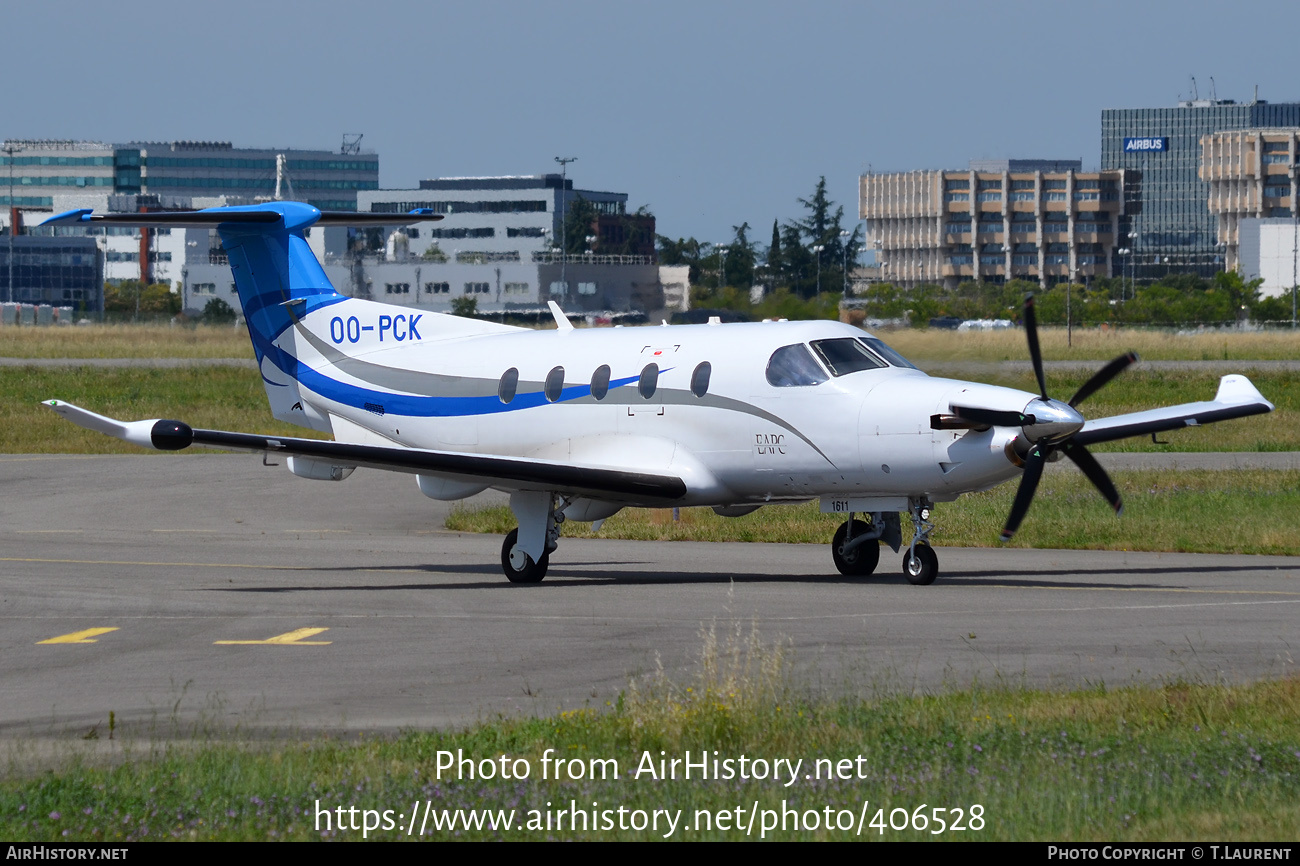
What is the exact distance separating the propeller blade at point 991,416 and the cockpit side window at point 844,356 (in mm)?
1710

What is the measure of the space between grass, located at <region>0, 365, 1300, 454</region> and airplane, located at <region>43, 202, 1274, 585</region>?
20234mm

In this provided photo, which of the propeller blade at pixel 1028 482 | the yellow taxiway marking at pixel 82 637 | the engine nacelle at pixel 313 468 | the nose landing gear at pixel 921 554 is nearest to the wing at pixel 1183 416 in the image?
the propeller blade at pixel 1028 482

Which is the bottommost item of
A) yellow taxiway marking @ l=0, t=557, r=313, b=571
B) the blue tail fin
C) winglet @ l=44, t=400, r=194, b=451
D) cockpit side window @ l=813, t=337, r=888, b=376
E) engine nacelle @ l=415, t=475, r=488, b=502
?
yellow taxiway marking @ l=0, t=557, r=313, b=571

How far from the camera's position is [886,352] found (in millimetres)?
19438

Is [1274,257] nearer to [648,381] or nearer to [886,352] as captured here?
[886,352]

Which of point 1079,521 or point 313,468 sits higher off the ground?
point 313,468

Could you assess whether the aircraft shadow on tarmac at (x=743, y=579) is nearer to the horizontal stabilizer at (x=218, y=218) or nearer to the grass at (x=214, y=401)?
the horizontal stabilizer at (x=218, y=218)

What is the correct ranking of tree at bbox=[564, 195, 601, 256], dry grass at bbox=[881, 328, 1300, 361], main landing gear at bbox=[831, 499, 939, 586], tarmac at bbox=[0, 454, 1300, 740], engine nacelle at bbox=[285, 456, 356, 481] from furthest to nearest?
1. tree at bbox=[564, 195, 601, 256]
2. dry grass at bbox=[881, 328, 1300, 361]
3. engine nacelle at bbox=[285, 456, 356, 481]
4. main landing gear at bbox=[831, 499, 939, 586]
5. tarmac at bbox=[0, 454, 1300, 740]

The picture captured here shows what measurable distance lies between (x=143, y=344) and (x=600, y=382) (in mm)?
73070

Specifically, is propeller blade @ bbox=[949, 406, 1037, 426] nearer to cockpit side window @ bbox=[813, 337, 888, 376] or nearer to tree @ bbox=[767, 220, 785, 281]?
cockpit side window @ bbox=[813, 337, 888, 376]

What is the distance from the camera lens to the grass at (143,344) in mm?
82438

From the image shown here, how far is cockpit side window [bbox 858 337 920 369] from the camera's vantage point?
19328mm

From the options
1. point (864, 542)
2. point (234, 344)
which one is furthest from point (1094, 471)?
point (234, 344)

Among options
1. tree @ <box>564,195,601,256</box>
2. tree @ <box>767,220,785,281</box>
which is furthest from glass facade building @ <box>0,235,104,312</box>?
tree @ <box>767,220,785,281</box>
